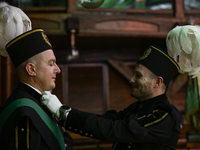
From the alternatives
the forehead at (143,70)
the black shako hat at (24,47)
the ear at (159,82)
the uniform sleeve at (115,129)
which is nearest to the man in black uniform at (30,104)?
the black shako hat at (24,47)

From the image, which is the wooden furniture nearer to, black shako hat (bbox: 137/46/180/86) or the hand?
the hand

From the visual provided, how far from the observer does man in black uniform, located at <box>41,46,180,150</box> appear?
1759mm

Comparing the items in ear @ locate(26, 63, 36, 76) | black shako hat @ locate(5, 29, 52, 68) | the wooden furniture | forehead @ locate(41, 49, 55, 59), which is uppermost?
black shako hat @ locate(5, 29, 52, 68)

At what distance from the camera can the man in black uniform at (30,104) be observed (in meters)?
1.54

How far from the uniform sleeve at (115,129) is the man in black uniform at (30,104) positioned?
0.15 m

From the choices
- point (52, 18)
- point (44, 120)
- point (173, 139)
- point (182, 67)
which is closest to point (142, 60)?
point (182, 67)

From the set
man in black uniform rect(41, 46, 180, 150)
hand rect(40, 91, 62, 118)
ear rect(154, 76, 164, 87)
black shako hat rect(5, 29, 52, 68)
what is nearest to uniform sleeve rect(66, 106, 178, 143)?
man in black uniform rect(41, 46, 180, 150)

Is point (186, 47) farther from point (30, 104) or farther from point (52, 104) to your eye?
point (30, 104)

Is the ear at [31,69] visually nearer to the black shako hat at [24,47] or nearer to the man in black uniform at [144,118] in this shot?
the black shako hat at [24,47]

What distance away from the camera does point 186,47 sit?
217cm

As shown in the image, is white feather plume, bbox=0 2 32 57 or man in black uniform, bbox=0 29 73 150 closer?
man in black uniform, bbox=0 29 73 150

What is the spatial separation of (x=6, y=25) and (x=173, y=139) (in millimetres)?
1465

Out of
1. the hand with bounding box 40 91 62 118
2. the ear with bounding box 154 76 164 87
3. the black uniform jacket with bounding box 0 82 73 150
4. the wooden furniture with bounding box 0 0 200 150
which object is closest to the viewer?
the black uniform jacket with bounding box 0 82 73 150

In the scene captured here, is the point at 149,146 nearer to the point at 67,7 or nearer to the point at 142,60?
the point at 142,60
